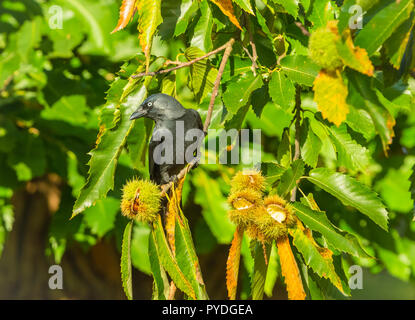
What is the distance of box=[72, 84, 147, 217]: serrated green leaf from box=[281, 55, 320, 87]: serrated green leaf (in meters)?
0.30

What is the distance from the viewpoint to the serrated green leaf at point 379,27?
89cm

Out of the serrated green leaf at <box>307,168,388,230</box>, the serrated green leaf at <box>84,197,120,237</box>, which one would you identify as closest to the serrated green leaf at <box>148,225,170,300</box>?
the serrated green leaf at <box>307,168,388,230</box>

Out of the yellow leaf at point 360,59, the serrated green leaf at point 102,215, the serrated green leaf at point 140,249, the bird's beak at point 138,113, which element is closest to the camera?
the yellow leaf at point 360,59

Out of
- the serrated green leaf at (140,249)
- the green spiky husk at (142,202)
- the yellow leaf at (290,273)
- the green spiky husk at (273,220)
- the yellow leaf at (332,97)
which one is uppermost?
the serrated green leaf at (140,249)

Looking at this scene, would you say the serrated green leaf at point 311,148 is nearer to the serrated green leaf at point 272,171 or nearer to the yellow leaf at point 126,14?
the serrated green leaf at point 272,171

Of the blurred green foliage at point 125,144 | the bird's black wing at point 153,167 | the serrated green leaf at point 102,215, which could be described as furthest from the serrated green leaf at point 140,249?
the bird's black wing at point 153,167

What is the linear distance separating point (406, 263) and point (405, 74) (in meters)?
1.25

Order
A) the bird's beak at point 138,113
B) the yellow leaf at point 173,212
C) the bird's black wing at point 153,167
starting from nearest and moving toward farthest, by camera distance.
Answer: the yellow leaf at point 173,212 → the bird's beak at point 138,113 → the bird's black wing at point 153,167

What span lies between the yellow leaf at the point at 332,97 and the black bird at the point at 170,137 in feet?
1.29

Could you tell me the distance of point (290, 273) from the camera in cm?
97

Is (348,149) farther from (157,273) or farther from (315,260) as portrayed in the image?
(157,273)

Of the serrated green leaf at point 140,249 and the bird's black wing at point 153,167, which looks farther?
the serrated green leaf at point 140,249

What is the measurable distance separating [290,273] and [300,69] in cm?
40

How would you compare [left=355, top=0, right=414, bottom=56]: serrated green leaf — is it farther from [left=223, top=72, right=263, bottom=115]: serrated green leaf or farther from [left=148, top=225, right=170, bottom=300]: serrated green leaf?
[left=148, top=225, right=170, bottom=300]: serrated green leaf
